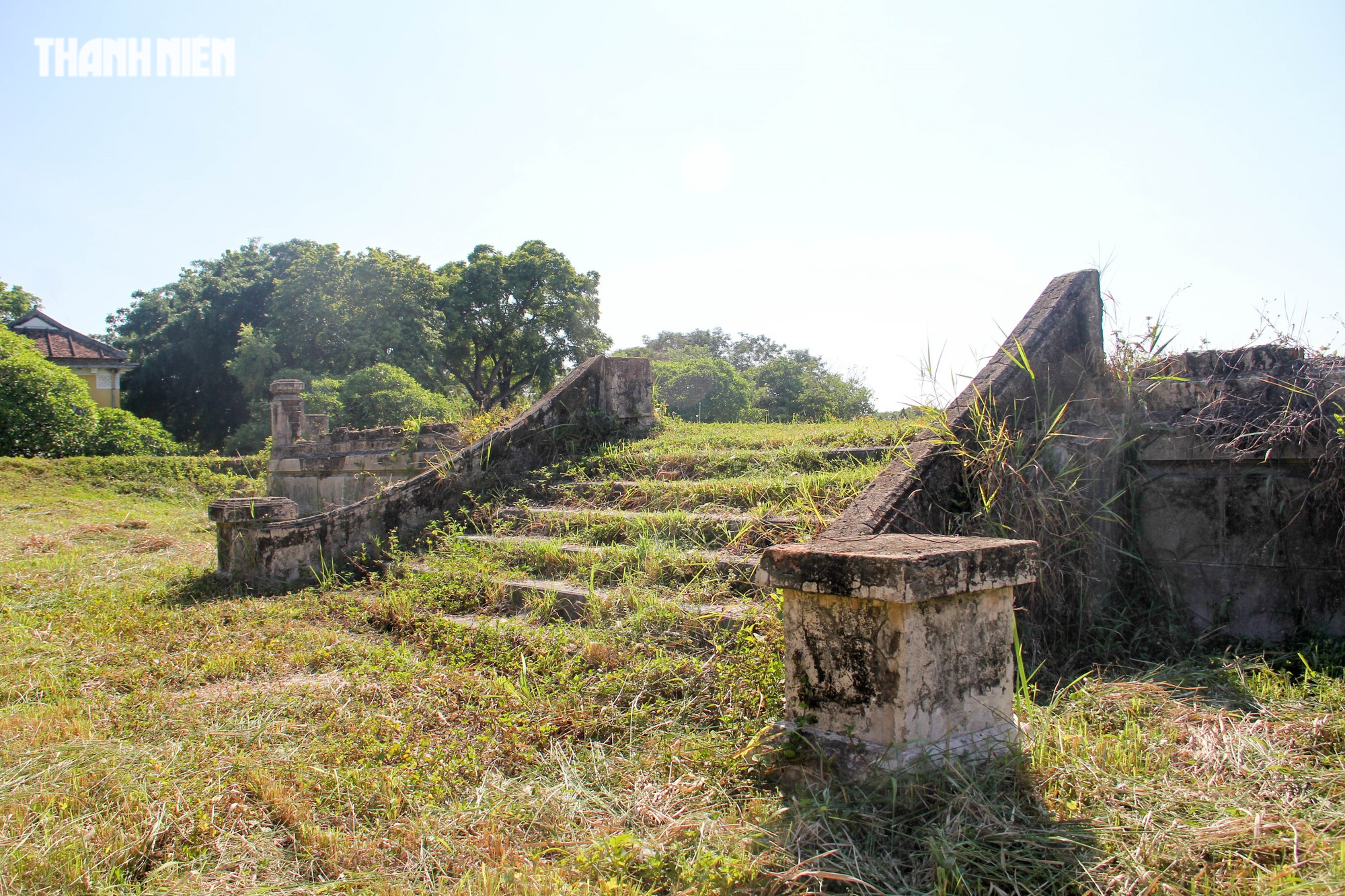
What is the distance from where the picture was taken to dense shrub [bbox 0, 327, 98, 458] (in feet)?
56.6

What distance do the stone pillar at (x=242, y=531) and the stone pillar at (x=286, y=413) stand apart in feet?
22.4

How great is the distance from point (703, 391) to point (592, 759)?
29.8m

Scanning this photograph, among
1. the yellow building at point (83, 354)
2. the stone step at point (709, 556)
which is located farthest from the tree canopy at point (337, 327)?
the stone step at point (709, 556)

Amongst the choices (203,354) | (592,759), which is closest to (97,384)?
(203,354)

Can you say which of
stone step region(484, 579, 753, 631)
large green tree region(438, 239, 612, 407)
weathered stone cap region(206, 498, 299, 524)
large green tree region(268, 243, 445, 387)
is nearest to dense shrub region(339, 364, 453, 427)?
large green tree region(268, 243, 445, 387)

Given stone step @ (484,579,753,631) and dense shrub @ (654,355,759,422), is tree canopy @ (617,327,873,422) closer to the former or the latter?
dense shrub @ (654,355,759,422)

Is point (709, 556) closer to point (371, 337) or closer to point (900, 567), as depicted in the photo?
point (900, 567)

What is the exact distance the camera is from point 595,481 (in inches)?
248

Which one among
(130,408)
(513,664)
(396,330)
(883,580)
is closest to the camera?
(883,580)

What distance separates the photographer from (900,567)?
7.60ft

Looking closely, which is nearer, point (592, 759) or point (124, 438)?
point (592, 759)

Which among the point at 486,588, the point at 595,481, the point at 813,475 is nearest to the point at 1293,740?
the point at 813,475

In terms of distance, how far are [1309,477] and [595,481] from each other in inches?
171

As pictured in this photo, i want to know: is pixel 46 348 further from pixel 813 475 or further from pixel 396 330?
pixel 813 475
